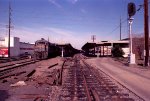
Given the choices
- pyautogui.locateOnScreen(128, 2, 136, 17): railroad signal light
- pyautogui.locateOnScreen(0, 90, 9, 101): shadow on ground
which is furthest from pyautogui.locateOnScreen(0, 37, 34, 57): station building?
pyautogui.locateOnScreen(0, 90, 9, 101): shadow on ground

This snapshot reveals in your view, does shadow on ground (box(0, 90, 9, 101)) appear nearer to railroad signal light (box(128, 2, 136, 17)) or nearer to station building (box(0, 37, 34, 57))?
railroad signal light (box(128, 2, 136, 17))

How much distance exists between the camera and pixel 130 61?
35938mm

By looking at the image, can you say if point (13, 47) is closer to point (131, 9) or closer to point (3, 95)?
point (131, 9)

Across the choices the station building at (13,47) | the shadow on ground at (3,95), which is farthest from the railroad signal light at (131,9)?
the station building at (13,47)

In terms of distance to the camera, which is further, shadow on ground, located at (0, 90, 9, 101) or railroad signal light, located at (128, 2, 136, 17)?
railroad signal light, located at (128, 2, 136, 17)

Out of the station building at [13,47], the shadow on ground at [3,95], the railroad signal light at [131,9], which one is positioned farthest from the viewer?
the station building at [13,47]

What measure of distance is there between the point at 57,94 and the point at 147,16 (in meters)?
22.9

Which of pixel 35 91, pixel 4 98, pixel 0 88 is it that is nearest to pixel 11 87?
pixel 0 88

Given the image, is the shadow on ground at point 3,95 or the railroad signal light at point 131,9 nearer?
the shadow on ground at point 3,95

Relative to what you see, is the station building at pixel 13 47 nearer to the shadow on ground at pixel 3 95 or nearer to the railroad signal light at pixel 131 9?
the railroad signal light at pixel 131 9

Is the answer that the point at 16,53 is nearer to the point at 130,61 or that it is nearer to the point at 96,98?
the point at 130,61

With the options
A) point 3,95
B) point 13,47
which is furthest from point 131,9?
point 13,47

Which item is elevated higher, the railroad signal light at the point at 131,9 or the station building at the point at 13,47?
the railroad signal light at the point at 131,9

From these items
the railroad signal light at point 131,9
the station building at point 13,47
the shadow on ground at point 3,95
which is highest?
the railroad signal light at point 131,9
